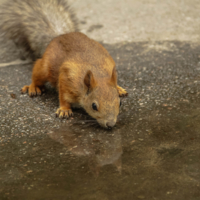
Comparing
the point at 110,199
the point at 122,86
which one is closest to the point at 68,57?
the point at 122,86

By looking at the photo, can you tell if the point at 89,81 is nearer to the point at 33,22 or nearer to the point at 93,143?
the point at 93,143

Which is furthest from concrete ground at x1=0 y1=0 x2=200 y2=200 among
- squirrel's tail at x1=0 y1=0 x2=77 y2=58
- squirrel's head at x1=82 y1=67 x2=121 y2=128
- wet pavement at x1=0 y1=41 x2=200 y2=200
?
squirrel's tail at x1=0 y1=0 x2=77 y2=58

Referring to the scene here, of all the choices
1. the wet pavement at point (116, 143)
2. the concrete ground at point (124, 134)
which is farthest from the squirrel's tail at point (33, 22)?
the wet pavement at point (116, 143)

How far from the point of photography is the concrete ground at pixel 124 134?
7.10 ft

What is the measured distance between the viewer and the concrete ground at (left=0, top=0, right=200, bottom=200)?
7.10ft

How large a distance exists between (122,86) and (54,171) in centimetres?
189

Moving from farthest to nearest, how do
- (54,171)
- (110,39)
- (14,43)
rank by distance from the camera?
(110,39) → (14,43) → (54,171)

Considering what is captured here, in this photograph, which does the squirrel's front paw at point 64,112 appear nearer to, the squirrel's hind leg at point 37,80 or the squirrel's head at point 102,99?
the squirrel's head at point 102,99

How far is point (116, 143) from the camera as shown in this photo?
110 inches

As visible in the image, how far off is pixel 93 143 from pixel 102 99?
1.38 ft

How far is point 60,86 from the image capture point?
3477 mm

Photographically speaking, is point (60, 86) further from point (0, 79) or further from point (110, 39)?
point (110, 39)

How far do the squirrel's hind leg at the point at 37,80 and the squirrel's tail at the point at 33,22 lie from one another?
2.28ft

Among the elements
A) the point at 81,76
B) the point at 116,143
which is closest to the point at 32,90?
the point at 81,76
